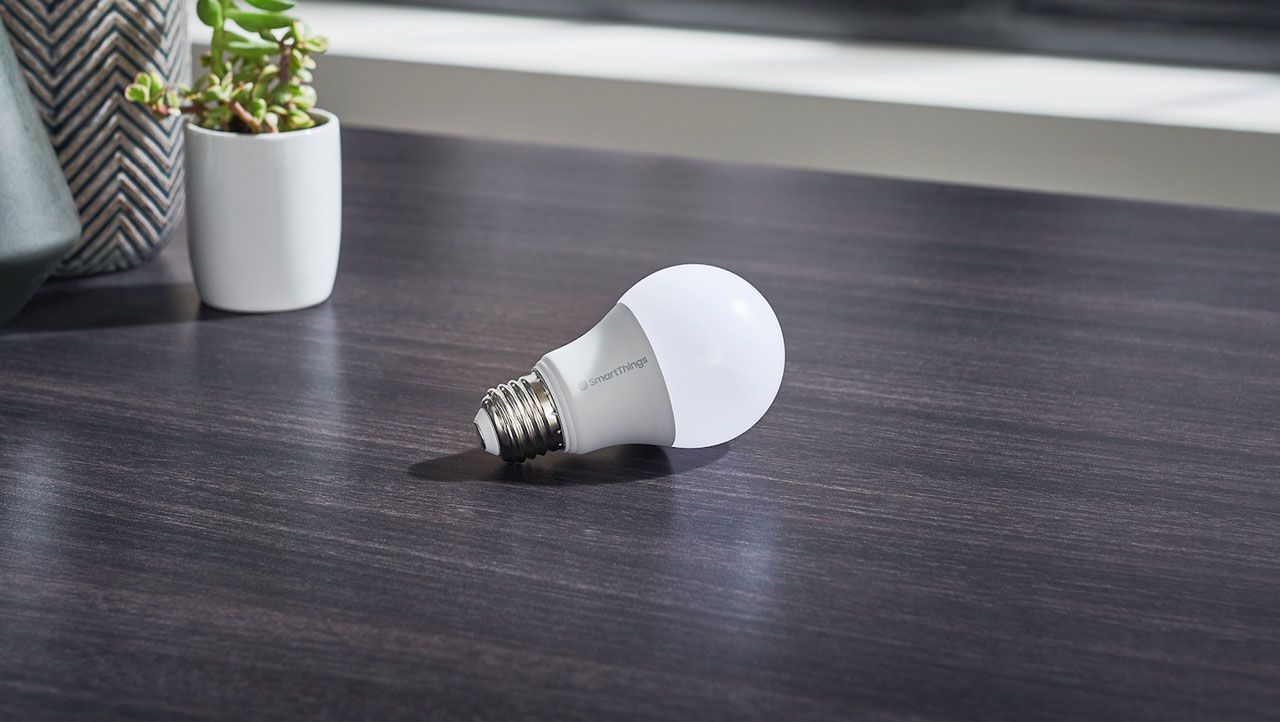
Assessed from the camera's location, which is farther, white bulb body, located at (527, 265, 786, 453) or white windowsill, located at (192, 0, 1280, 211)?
white windowsill, located at (192, 0, 1280, 211)

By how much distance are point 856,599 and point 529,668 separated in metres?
0.11

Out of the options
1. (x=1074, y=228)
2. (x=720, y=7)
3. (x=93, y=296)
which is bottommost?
(x=93, y=296)

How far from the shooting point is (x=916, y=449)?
0.52 meters

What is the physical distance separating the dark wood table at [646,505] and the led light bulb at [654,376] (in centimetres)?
2

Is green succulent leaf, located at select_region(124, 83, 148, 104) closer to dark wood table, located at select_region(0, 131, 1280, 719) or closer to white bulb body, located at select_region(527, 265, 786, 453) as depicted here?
dark wood table, located at select_region(0, 131, 1280, 719)

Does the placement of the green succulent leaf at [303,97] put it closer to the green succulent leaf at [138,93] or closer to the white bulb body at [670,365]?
the green succulent leaf at [138,93]

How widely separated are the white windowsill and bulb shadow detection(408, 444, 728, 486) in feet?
4.21

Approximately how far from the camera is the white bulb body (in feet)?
1.56

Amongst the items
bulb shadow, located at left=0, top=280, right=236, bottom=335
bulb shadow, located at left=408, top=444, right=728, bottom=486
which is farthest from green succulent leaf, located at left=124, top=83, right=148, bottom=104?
bulb shadow, located at left=408, top=444, right=728, bottom=486

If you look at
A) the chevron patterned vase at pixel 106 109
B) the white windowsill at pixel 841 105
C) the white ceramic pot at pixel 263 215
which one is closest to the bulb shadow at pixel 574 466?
the white ceramic pot at pixel 263 215

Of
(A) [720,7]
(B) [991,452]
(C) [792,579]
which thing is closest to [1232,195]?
(A) [720,7]

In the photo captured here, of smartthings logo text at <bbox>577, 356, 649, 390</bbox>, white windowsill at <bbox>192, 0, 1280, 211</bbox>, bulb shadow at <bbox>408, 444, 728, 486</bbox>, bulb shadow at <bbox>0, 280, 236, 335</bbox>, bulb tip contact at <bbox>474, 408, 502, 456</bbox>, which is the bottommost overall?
bulb shadow at <bbox>0, 280, 236, 335</bbox>

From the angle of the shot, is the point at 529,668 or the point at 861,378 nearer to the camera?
the point at 529,668

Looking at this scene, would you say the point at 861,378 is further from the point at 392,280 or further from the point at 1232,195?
the point at 1232,195
